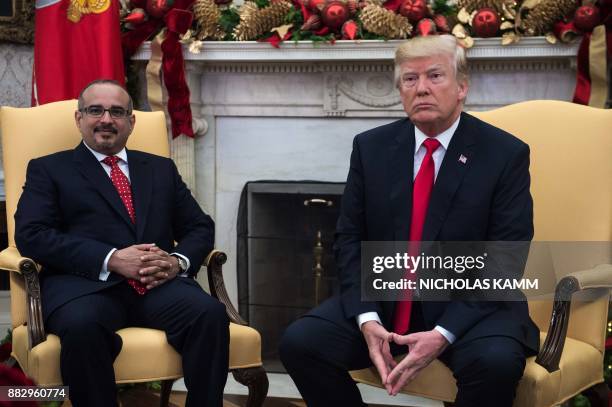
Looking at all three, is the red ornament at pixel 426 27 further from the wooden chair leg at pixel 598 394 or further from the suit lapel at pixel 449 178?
the wooden chair leg at pixel 598 394

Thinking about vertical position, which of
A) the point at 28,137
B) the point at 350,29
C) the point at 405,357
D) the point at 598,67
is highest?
the point at 350,29

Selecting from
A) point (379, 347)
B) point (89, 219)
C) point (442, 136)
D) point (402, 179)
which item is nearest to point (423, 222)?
point (402, 179)

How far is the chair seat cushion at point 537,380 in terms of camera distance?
7.22 feet

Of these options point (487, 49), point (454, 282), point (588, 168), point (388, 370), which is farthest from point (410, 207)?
point (487, 49)

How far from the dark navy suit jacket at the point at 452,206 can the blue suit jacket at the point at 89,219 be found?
64 cm

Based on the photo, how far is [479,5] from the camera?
362 centimetres

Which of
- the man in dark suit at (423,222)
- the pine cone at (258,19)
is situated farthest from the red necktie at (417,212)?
the pine cone at (258,19)

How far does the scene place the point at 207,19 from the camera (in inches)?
151

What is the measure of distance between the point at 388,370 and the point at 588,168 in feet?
3.10

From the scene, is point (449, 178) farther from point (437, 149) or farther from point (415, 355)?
point (415, 355)

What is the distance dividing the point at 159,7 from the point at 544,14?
162cm

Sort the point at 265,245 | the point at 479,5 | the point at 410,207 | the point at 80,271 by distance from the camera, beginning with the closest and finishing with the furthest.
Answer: the point at 410,207
the point at 80,271
the point at 479,5
the point at 265,245

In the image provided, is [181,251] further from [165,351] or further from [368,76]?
[368,76]

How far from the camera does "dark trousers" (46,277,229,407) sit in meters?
2.42
